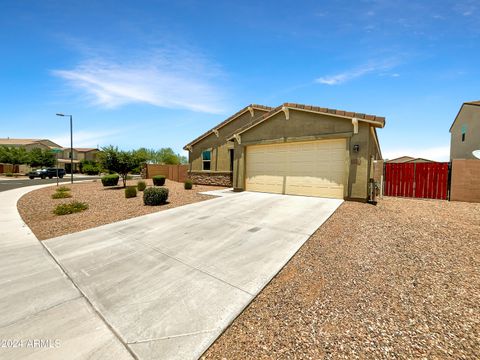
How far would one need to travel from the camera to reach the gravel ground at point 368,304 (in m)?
2.34

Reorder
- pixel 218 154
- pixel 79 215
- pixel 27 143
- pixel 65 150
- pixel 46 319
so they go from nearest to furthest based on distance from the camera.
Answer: pixel 46 319, pixel 79 215, pixel 218 154, pixel 27 143, pixel 65 150

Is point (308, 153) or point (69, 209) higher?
point (308, 153)

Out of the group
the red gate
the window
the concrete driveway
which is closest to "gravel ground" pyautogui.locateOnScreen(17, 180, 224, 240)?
the concrete driveway

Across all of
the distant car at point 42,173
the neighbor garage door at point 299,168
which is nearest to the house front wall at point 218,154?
the neighbor garage door at point 299,168

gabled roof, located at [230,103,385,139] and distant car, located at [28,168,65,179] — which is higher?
gabled roof, located at [230,103,385,139]

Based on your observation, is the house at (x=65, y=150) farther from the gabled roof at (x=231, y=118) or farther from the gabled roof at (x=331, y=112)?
the gabled roof at (x=331, y=112)

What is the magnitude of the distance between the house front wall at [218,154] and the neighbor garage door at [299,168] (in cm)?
448

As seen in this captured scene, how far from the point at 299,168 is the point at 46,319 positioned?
10.6 metres

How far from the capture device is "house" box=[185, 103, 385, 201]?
962 centimetres

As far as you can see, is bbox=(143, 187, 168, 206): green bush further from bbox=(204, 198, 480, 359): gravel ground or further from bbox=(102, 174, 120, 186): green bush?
bbox=(102, 174, 120, 186): green bush

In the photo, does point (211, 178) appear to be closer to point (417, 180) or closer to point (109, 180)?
point (109, 180)

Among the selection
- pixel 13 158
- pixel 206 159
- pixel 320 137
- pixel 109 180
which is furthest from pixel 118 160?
pixel 13 158

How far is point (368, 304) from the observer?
301cm

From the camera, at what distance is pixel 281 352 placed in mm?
2328
